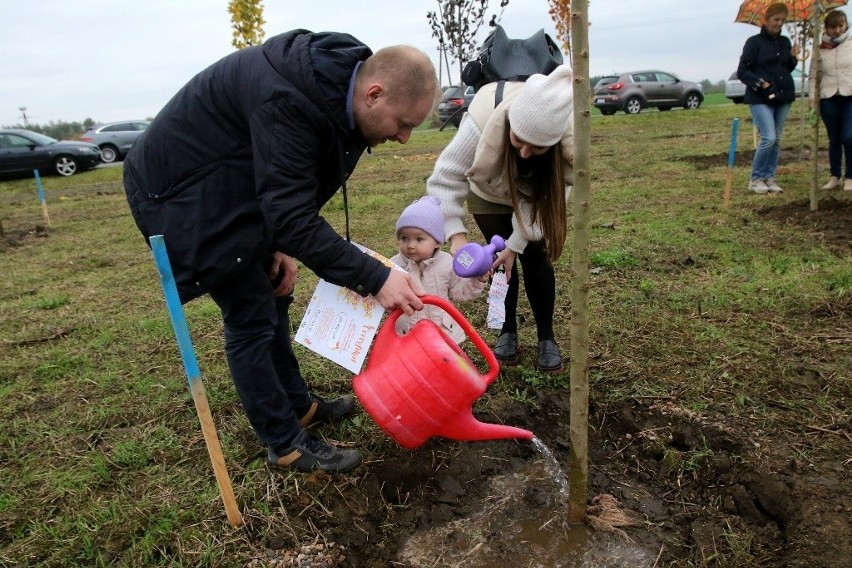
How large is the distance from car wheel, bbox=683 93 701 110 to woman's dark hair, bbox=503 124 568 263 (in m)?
20.4

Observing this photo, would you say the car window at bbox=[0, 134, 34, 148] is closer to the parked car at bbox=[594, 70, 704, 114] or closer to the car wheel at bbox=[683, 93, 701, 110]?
the parked car at bbox=[594, 70, 704, 114]

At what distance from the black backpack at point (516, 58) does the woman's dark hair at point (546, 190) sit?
0.30 metres

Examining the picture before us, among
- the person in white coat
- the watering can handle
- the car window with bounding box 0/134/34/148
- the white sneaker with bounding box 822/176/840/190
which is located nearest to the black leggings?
the watering can handle

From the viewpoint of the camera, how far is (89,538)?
200cm

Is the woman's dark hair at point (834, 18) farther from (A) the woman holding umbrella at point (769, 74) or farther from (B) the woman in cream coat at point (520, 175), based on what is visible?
(B) the woman in cream coat at point (520, 175)

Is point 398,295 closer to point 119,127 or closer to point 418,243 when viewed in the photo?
point 418,243

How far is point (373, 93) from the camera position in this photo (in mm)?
1696

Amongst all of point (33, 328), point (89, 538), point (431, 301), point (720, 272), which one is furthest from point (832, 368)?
point (33, 328)

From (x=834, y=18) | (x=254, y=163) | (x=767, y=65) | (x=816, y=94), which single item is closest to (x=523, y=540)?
(x=254, y=163)

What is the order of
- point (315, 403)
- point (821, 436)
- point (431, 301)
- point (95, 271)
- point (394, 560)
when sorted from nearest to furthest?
1. point (431, 301)
2. point (394, 560)
3. point (821, 436)
4. point (315, 403)
5. point (95, 271)

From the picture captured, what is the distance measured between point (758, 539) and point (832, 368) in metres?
1.20

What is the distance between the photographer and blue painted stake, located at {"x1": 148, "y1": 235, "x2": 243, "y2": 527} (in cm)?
164

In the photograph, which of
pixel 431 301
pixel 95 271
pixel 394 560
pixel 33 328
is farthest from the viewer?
pixel 95 271

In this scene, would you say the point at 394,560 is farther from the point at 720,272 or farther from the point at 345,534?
Result: the point at 720,272
